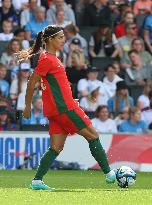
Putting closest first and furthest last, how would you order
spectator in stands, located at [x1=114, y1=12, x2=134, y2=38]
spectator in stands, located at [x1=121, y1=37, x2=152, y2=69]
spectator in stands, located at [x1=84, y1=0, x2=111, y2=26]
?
spectator in stands, located at [x1=121, y1=37, x2=152, y2=69], spectator in stands, located at [x1=114, y1=12, x2=134, y2=38], spectator in stands, located at [x1=84, y1=0, x2=111, y2=26]

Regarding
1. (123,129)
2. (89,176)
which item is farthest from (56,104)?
(123,129)

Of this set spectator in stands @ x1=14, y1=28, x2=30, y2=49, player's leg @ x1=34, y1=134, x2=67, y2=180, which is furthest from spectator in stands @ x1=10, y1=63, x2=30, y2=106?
player's leg @ x1=34, y1=134, x2=67, y2=180

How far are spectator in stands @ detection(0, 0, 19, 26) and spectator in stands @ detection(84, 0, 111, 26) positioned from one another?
1806mm

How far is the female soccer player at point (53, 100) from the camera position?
12.3 metres

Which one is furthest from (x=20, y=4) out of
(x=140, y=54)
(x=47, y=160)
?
(x=47, y=160)

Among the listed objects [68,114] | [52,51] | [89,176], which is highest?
[52,51]

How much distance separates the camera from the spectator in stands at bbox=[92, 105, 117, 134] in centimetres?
1875

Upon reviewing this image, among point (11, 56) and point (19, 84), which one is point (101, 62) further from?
point (19, 84)

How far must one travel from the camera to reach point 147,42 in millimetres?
22312

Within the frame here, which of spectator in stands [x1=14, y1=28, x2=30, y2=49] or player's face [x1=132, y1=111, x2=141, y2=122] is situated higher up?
spectator in stands [x1=14, y1=28, x2=30, y2=49]

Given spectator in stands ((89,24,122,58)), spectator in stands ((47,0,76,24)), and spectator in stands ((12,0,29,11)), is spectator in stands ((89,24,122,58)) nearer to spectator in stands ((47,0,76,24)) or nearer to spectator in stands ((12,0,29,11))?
spectator in stands ((47,0,76,24))

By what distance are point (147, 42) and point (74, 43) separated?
1949 millimetres

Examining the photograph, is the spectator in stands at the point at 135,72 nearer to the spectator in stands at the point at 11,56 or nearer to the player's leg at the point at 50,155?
the spectator in stands at the point at 11,56

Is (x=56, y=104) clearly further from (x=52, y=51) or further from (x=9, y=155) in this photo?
(x=9, y=155)
